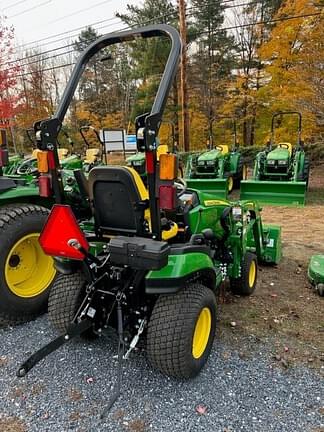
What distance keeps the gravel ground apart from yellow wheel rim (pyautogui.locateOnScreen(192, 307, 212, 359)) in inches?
5.9

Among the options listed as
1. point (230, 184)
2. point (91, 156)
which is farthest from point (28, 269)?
point (230, 184)

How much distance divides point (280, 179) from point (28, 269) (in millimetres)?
6732

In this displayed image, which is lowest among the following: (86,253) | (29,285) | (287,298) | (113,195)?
(287,298)

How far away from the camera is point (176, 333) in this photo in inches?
82.3

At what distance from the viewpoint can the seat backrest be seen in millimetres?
2123

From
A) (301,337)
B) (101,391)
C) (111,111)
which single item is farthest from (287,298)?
(111,111)

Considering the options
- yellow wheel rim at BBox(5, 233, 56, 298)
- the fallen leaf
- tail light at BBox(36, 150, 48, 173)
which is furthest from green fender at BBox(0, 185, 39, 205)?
the fallen leaf

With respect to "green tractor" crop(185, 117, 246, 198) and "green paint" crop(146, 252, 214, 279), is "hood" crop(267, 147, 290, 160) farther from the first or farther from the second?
"green paint" crop(146, 252, 214, 279)

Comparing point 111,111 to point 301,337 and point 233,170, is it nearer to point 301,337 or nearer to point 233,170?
point 233,170

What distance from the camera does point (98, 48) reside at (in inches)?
98.1

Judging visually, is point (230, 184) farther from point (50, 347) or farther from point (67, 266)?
point (50, 347)

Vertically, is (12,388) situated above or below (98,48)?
below

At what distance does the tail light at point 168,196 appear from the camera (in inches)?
75.7

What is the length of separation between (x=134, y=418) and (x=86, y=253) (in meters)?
0.93
